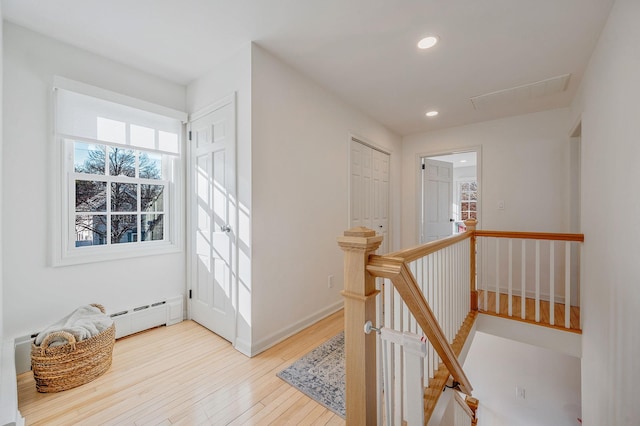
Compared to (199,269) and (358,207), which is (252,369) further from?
(358,207)

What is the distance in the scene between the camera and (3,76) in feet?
6.06

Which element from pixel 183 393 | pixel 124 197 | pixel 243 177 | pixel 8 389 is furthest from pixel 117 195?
pixel 183 393

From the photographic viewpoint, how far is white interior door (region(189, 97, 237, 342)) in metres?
2.33

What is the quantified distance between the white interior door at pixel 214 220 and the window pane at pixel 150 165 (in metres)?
0.34

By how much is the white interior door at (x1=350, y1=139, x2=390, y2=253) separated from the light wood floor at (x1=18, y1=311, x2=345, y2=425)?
186 cm

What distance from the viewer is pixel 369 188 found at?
3779 mm

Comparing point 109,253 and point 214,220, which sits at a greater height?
point 214,220

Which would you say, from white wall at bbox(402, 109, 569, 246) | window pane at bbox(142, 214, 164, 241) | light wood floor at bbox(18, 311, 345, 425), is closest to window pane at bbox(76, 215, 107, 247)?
window pane at bbox(142, 214, 164, 241)

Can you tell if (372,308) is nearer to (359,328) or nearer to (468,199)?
(359,328)

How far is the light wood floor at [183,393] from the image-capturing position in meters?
1.51

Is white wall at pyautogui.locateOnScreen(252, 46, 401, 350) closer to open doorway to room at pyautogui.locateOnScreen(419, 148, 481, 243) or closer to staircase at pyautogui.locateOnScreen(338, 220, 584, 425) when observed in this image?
staircase at pyautogui.locateOnScreen(338, 220, 584, 425)

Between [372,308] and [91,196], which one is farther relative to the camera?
[91,196]

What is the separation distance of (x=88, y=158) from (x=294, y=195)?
184cm

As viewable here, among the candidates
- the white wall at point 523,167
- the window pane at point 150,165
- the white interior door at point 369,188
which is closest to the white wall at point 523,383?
the white wall at point 523,167
